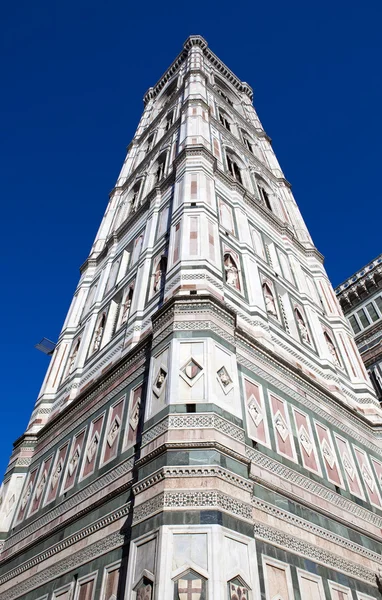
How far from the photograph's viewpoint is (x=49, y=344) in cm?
1491

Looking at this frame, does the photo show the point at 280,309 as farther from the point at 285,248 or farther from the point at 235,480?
the point at 235,480

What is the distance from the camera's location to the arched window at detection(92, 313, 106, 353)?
10.8m

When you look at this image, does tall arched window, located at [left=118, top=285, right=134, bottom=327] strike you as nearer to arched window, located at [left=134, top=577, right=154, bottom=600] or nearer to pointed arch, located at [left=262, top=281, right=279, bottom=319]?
pointed arch, located at [left=262, top=281, right=279, bottom=319]

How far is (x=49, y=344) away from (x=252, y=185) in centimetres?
830

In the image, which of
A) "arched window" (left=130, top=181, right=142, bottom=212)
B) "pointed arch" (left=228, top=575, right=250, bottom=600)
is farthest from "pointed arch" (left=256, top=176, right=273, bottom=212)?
"pointed arch" (left=228, top=575, right=250, bottom=600)

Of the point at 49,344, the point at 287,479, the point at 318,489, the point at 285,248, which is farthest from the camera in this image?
the point at 49,344

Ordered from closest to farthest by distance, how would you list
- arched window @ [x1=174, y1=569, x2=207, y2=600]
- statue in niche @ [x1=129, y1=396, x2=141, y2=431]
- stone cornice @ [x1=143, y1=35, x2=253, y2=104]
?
arched window @ [x1=174, y1=569, x2=207, y2=600] < statue in niche @ [x1=129, y1=396, x2=141, y2=431] < stone cornice @ [x1=143, y1=35, x2=253, y2=104]

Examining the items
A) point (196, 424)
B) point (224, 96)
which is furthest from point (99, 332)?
point (224, 96)

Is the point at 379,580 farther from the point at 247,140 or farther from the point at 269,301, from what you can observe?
the point at 247,140

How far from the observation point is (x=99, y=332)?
1124cm

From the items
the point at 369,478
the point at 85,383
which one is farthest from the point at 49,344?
the point at 369,478

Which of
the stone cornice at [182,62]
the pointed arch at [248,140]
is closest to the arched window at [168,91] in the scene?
the stone cornice at [182,62]

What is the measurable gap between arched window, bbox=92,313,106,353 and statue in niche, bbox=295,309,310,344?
4.58 meters

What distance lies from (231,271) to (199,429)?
4652 mm
